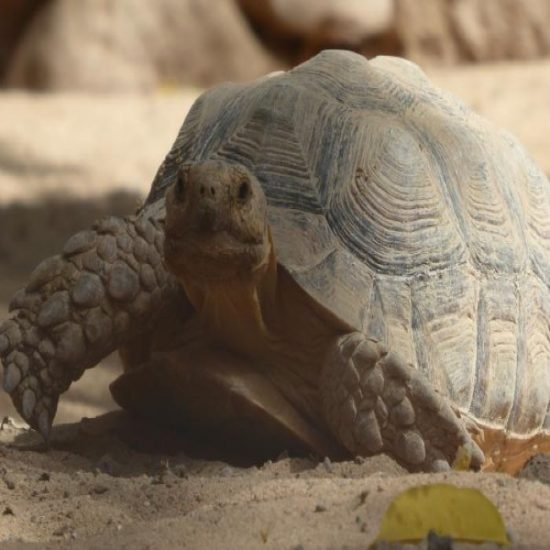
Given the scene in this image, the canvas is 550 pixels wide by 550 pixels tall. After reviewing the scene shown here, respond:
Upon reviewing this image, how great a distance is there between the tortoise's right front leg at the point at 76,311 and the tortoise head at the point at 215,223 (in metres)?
0.38

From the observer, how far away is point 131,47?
12.2 m

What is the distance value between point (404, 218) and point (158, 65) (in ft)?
29.7

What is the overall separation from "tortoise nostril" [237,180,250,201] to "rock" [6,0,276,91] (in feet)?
29.9

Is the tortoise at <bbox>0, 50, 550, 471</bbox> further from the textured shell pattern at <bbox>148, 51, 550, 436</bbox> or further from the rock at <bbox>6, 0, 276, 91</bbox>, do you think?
the rock at <bbox>6, 0, 276, 91</bbox>

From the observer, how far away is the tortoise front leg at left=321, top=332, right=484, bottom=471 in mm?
3266

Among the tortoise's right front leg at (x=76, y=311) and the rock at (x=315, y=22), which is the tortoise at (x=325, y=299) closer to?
the tortoise's right front leg at (x=76, y=311)

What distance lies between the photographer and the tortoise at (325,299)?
332 centimetres

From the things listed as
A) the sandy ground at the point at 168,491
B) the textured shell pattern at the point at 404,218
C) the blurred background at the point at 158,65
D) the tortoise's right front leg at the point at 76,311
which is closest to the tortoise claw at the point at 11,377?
the tortoise's right front leg at the point at 76,311

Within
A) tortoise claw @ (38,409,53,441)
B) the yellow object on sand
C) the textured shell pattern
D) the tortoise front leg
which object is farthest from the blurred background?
the yellow object on sand

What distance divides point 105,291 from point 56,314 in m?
0.14

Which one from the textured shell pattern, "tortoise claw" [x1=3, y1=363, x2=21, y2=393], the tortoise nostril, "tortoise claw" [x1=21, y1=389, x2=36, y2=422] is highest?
the tortoise nostril

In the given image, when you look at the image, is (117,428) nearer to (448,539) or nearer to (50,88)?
(448,539)

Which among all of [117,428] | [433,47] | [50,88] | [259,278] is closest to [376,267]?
[259,278]

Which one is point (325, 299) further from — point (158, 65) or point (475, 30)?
point (475, 30)
